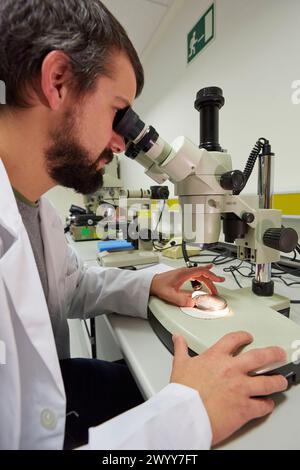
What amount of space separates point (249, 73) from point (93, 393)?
5.69 ft

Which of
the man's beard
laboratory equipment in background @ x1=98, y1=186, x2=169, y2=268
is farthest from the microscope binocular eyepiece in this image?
laboratory equipment in background @ x1=98, y1=186, x2=169, y2=268

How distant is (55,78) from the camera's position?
552mm

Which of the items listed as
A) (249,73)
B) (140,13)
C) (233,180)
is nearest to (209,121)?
(233,180)

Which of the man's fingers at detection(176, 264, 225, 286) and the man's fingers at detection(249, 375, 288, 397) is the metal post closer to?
the man's fingers at detection(176, 264, 225, 286)

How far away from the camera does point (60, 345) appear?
0.85 m

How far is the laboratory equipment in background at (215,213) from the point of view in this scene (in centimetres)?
56

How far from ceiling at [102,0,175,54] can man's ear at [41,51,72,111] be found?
218cm

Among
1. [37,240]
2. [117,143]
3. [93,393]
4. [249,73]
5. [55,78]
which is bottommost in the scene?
[93,393]

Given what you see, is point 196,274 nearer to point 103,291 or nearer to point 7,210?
point 103,291

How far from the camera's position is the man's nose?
69cm

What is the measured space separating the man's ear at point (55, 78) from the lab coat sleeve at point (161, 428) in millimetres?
631

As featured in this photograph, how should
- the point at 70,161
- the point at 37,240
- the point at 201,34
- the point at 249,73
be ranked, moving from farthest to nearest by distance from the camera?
the point at 201,34, the point at 249,73, the point at 37,240, the point at 70,161

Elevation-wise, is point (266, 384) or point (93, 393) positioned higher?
point (266, 384)

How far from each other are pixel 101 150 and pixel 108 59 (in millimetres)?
215
